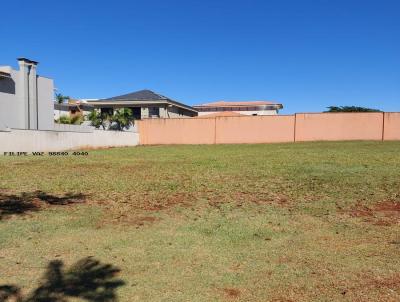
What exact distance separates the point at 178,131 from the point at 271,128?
7.85 metres

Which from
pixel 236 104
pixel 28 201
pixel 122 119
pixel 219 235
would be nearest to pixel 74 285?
pixel 219 235

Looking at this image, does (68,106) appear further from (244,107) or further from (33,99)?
(33,99)

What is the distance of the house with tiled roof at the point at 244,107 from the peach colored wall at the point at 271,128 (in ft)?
101

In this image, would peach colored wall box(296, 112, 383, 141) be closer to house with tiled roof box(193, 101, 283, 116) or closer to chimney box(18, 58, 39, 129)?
chimney box(18, 58, 39, 129)

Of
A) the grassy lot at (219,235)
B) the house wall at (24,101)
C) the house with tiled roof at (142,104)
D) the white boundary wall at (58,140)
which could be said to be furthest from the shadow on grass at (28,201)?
the house with tiled roof at (142,104)

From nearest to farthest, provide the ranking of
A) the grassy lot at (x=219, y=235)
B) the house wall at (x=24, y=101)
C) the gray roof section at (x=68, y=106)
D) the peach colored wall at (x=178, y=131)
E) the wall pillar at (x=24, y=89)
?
the grassy lot at (x=219, y=235), the house wall at (x=24, y=101), the wall pillar at (x=24, y=89), the peach colored wall at (x=178, y=131), the gray roof section at (x=68, y=106)

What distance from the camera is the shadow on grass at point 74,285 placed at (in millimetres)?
3109

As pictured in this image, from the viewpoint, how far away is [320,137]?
3089 cm

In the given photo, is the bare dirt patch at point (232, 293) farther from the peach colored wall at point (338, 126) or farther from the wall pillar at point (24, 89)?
the peach colored wall at point (338, 126)

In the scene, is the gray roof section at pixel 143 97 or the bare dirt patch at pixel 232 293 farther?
the gray roof section at pixel 143 97

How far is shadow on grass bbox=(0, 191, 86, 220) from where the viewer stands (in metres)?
6.18

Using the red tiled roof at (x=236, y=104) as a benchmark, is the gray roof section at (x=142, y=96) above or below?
below

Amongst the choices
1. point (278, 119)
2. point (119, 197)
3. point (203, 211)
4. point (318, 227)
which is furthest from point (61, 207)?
point (278, 119)

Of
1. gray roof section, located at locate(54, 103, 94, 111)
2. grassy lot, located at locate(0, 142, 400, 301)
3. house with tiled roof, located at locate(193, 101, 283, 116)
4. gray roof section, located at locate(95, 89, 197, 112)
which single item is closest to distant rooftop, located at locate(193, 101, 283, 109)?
house with tiled roof, located at locate(193, 101, 283, 116)
